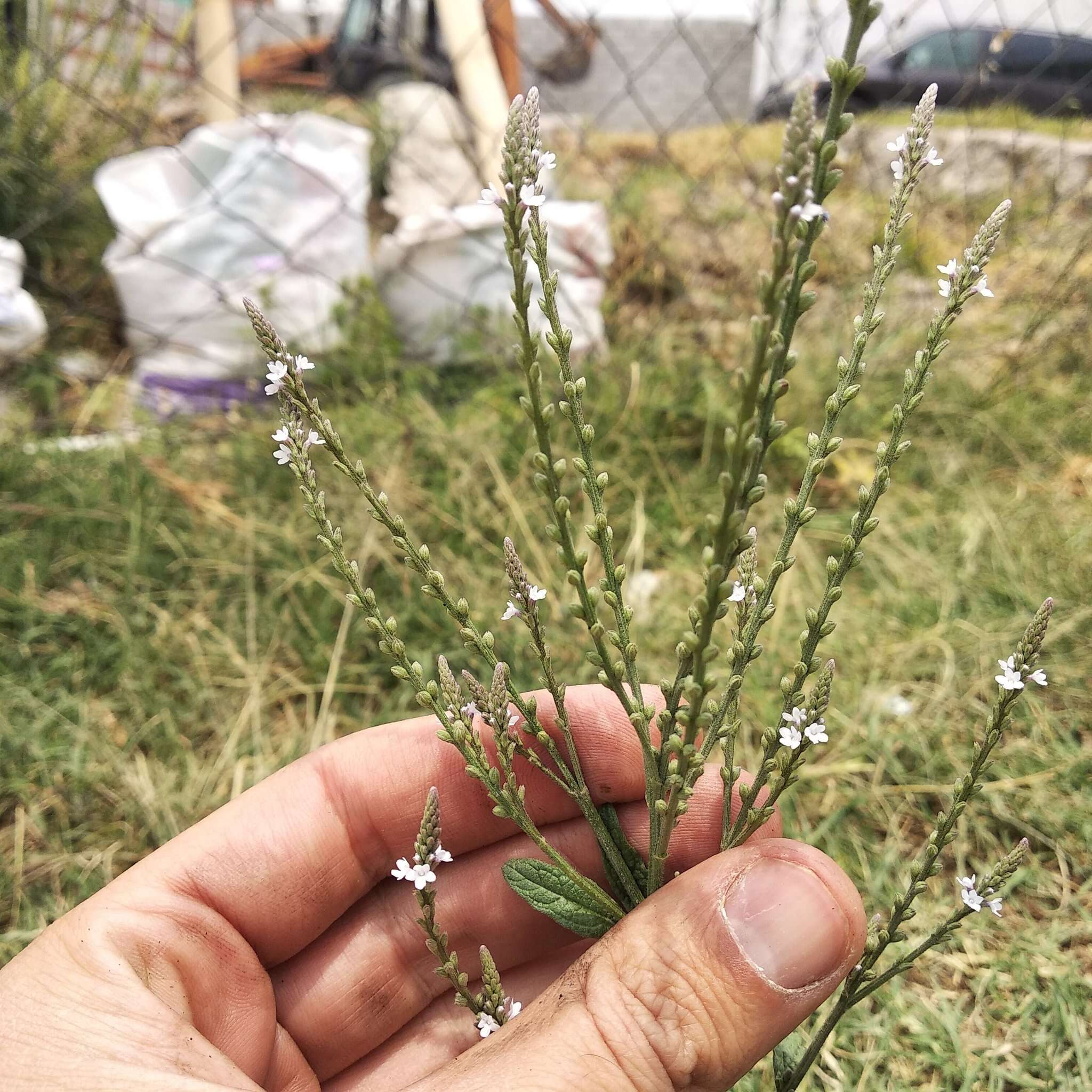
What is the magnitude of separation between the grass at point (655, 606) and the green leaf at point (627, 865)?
1.80 feet

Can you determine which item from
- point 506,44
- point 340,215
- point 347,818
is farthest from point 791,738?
point 506,44

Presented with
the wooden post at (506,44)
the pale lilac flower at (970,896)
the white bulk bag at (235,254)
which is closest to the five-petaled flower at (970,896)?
the pale lilac flower at (970,896)

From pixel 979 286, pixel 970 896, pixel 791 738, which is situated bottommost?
pixel 970 896

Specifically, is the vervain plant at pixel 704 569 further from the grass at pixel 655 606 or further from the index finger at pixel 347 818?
the grass at pixel 655 606

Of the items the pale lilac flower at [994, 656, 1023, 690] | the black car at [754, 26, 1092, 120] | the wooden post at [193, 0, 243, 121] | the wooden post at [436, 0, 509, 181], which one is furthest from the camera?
the black car at [754, 26, 1092, 120]

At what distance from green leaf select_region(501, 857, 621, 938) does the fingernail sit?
0.17m

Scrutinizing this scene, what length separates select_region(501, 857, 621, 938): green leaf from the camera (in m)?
1.05

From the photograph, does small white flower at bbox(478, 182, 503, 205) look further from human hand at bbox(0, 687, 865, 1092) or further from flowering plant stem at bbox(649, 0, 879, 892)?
human hand at bbox(0, 687, 865, 1092)

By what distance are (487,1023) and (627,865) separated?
25 centimetres

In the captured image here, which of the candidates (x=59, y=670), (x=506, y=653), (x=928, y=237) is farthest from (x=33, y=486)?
(x=928, y=237)

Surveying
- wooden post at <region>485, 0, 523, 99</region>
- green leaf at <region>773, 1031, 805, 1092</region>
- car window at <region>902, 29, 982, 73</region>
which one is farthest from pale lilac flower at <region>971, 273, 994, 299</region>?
car window at <region>902, 29, 982, 73</region>

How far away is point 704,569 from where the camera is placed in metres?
0.80

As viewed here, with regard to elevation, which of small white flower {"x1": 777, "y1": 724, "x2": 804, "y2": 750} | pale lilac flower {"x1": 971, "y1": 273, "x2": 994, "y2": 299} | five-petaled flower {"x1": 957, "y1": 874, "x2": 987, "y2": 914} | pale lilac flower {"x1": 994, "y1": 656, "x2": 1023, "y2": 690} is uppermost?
pale lilac flower {"x1": 971, "y1": 273, "x2": 994, "y2": 299}

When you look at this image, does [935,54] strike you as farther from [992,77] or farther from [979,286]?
[979,286]
